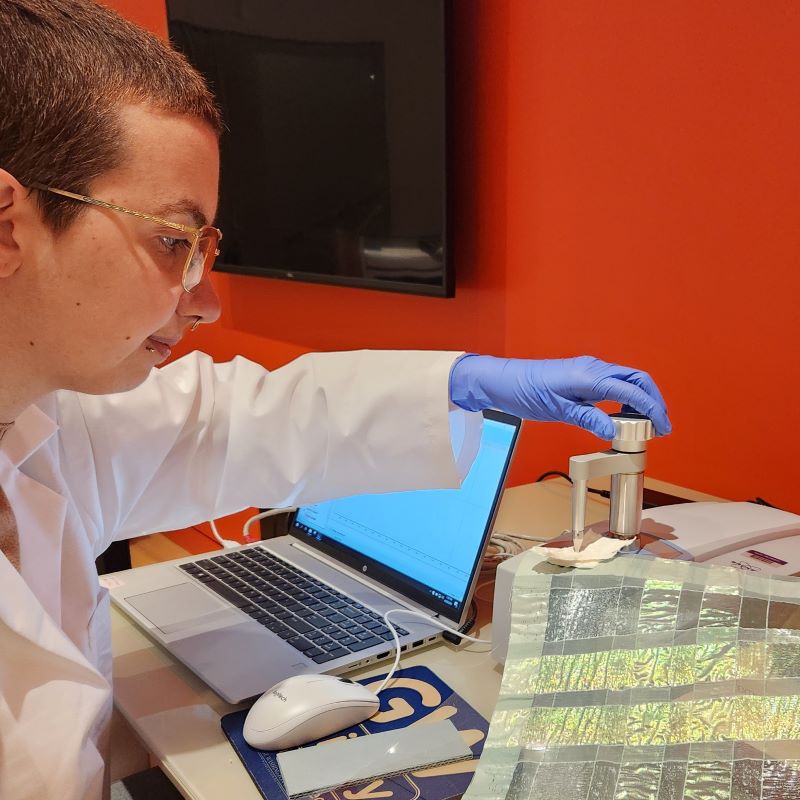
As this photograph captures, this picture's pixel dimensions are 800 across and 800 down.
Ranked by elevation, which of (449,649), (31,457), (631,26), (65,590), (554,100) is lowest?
(449,649)

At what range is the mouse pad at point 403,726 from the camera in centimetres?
73

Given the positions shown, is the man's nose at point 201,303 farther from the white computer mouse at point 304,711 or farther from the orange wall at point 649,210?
the orange wall at point 649,210

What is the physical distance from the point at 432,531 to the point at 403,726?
31 centimetres

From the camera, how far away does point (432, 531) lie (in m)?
1.08

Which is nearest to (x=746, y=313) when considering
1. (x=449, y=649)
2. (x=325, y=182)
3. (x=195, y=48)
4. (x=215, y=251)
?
(x=449, y=649)

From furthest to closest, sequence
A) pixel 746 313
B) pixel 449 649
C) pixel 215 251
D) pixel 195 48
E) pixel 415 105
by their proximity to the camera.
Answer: pixel 195 48 → pixel 415 105 → pixel 746 313 → pixel 449 649 → pixel 215 251

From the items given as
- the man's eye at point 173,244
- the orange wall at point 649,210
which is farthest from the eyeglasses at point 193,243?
the orange wall at point 649,210

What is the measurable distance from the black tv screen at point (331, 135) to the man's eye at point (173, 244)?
0.85 m

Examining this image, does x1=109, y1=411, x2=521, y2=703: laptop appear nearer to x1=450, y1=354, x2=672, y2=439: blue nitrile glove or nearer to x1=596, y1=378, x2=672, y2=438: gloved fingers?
x1=450, y1=354, x2=672, y2=439: blue nitrile glove

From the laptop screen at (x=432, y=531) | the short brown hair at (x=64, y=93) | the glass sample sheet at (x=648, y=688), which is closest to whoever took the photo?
the glass sample sheet at (x=648, y=688)

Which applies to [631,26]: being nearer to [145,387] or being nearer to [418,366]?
[418,366]

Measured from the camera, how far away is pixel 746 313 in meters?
1.22

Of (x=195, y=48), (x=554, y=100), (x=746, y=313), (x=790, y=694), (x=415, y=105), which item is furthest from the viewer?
(x=195, y=48)

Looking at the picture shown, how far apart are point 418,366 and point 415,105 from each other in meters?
0.76
